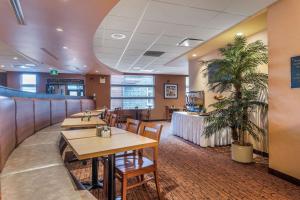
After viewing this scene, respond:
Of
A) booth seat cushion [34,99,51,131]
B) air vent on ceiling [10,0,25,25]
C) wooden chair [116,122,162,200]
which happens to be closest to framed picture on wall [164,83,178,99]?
booth seat cushion [34,99,51,131]

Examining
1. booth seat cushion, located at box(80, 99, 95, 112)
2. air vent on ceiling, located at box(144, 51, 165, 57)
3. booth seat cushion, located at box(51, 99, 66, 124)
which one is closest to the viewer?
booth seat cushion, located at box(51, 99, 66, 124)

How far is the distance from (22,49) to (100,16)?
3036mm

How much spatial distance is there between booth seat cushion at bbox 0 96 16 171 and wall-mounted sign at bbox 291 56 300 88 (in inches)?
145

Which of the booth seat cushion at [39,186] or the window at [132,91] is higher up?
the window at [132,91]

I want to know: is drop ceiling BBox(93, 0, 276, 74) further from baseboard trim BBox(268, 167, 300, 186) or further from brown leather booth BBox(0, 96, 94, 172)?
baseboard trim BBox(268, 167, 300, 186)

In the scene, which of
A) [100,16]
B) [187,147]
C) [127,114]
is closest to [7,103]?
[100,16]

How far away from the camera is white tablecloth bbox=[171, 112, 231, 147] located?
4530mm

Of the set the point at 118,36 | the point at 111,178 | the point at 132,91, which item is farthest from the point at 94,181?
the point at 132,91

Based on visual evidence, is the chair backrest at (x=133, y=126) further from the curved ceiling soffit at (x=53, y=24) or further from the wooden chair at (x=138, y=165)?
the curved ceiling soffit at (x=53, y=24)

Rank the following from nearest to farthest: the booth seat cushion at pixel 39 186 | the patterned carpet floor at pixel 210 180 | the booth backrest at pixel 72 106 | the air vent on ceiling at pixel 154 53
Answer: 1. the booth seat cushion at pixel 39 186
2. the patterned carpet floor at pixel 210 180
3. the air vent on ceiling at pixel 154 53
4. the booth backrest at pixel 72 106

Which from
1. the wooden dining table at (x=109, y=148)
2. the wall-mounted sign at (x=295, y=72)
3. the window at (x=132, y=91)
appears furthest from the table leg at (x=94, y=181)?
the window at (x=132, y=91)

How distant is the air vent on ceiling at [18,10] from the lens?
2210 mm

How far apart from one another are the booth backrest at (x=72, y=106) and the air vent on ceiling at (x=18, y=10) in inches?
150

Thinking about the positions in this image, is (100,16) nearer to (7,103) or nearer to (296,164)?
(7,103)
